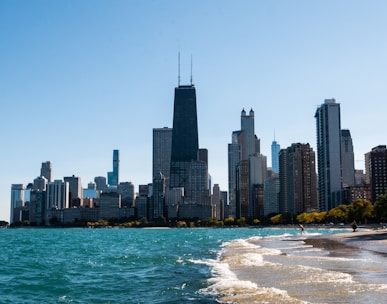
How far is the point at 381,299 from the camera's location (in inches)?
774

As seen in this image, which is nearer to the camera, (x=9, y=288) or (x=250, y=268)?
(x=9, y=288)

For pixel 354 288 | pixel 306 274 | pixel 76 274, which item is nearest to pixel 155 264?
pixel 76 274

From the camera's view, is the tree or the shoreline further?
the tree

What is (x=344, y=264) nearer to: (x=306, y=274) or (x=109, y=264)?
(x=306, y=274)

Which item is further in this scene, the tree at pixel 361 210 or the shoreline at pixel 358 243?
the tree at pixel 361 210

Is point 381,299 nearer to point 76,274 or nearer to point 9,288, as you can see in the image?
point 9,288

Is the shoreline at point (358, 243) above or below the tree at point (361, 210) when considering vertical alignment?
below

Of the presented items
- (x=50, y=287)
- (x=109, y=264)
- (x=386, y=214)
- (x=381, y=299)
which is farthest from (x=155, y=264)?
(x=386, y=214)

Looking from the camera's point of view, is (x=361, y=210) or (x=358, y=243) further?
(x=361, y=210)

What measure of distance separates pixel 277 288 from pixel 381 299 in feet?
19.4

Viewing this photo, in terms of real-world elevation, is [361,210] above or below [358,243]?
above

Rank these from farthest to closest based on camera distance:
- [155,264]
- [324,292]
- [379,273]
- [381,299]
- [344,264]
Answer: [155,264] < [344,264] < [379,273] < [324,292] < [381,299]

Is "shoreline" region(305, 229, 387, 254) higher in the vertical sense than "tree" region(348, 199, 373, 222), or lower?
lower

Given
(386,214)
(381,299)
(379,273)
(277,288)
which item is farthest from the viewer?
(386,214)
